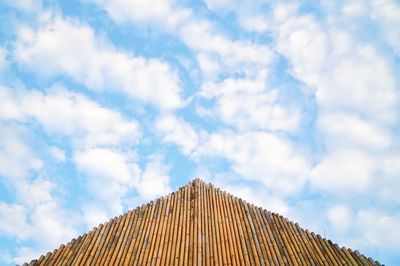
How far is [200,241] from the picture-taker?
9.78 metres

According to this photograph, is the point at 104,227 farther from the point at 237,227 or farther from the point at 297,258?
the point at 297,258

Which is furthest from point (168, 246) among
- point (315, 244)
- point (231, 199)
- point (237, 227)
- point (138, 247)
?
point (315, 244)

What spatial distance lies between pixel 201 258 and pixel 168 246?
40.9 inches

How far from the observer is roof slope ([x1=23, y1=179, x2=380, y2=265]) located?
361 inches

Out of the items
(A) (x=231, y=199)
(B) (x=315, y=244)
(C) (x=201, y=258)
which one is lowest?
(C) (x=201, y=258)

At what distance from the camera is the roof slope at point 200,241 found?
30.1 feet

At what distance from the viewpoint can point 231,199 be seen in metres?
12.1

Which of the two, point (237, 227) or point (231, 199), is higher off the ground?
point (231, 199)

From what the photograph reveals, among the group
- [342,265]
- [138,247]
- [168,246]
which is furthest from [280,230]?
[138,247]

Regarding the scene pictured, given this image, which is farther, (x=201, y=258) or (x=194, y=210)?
(x=194, y=210)

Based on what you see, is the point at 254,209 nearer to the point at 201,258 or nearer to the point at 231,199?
the point at 231,199

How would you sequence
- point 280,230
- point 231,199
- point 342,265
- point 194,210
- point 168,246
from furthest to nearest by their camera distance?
1. point 231,199
2. point 194,210
3. point 280,230
4. point 168,246
5. point 342,265

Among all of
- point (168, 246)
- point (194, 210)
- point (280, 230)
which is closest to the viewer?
point (168, 246)

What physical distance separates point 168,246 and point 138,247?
822 mm
